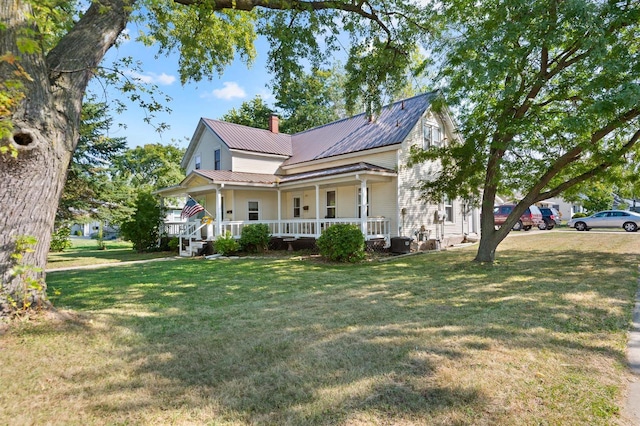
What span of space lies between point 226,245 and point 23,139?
10278 millimetres

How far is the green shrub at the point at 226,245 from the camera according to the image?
14.5 meters

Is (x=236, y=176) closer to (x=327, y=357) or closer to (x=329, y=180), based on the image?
(x=329, y=180)

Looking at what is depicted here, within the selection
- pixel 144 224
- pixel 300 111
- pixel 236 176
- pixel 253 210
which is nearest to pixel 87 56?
pixel 236 176

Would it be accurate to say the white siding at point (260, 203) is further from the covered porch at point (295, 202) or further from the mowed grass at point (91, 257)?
the mowed grass at point (91, 257)

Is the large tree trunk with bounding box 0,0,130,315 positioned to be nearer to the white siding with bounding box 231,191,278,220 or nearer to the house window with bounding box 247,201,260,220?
the white siding with bounding box 231,191,278,220

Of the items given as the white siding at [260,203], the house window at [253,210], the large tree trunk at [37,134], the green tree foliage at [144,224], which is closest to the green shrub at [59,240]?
the green tree foliage at [144,224]

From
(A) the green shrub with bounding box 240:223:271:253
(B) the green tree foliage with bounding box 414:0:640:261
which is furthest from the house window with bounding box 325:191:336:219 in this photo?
(B) the green tree foliage with bounding box 414:0:640:261

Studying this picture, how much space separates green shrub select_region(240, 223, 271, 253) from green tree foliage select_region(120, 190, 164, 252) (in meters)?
6.18

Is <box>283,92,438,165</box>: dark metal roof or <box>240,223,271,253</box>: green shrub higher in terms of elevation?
<box>283,92,438,165</box>: dark metal roof

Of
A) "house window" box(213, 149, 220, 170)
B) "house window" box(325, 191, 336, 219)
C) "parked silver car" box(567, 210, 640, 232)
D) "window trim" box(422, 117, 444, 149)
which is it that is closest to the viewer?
"window trim" box(422, 117, 444, 149)

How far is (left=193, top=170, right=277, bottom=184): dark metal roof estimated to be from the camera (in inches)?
627

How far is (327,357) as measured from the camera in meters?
3.77

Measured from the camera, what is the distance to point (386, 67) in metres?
10.7

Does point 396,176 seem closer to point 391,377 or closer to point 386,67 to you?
point 386,67
